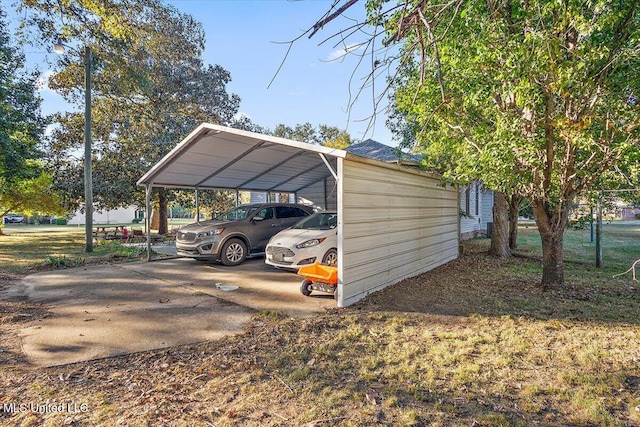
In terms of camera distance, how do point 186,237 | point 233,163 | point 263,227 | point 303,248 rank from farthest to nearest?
point 263,227 < point 233,163 < point 186,237 < point 303,248

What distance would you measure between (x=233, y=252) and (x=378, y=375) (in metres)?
6.83

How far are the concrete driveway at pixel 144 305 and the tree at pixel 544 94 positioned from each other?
3.78 metres

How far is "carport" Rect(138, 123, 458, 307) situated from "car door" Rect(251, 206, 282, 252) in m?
1.40

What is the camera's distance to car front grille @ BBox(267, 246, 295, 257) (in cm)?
729

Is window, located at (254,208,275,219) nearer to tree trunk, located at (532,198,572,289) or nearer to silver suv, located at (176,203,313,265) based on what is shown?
silver suv, located at (176,203,313,265)

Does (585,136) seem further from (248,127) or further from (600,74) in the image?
(248,127)

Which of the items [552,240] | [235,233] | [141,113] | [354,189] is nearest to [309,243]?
[354,189]

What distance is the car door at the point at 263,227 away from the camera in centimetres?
993

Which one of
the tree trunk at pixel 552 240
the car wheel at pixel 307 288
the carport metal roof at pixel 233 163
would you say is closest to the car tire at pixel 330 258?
the car wheel at pixel 307 288

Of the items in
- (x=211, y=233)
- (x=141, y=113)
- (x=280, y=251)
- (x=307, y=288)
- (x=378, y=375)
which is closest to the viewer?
(x=378, y=375)

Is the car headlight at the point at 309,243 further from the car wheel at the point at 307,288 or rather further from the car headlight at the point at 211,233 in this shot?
the car headlight at the point at 211,233

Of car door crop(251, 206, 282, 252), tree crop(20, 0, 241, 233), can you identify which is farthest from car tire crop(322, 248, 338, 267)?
tree crop(20, 0, 241, 233)

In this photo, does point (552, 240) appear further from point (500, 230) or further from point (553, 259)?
point (500, 230)

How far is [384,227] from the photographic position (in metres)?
6.80
